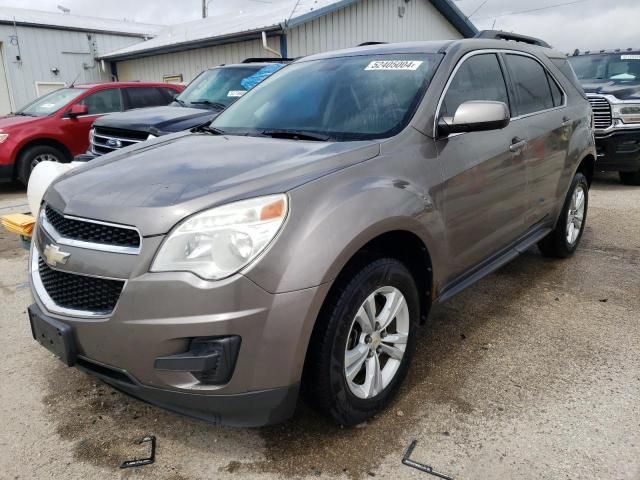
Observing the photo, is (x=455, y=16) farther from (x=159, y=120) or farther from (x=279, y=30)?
(x=159, y=120)

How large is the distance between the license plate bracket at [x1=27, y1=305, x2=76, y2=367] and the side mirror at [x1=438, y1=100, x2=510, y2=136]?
6.50 ft

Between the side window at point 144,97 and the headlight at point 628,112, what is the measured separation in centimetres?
740

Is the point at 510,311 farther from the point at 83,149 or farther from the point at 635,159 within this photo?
the point at 83,149

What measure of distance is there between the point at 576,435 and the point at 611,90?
7.20 meters

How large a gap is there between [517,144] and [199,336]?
246 cm

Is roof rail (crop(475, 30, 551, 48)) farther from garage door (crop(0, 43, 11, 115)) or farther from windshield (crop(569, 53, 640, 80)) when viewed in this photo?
garage door (crop(0, 43, 11, 115))

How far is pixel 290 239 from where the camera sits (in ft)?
6.34

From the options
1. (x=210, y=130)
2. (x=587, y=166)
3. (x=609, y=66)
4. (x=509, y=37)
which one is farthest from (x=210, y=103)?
(x=609, y=66)

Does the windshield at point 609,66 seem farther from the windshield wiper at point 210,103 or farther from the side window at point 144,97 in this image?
the side window at point 144,97

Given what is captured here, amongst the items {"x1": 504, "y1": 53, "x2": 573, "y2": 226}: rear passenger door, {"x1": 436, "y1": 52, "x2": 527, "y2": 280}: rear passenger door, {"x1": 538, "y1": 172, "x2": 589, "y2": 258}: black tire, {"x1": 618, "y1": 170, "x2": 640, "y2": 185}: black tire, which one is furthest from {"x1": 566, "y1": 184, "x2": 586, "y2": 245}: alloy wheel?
{"x1": 618, "y1": 170, "x2": 640, "y2": 185}: black tire

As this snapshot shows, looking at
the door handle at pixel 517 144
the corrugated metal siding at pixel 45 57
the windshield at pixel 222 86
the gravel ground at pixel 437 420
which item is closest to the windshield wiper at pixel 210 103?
the windshield at pixel 222 86

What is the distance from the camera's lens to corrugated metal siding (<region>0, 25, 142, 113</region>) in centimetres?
1780

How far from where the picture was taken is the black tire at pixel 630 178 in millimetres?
8211

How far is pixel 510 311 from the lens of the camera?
3709 millimetres
